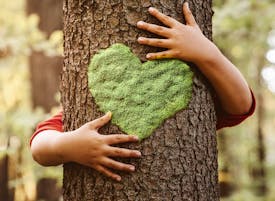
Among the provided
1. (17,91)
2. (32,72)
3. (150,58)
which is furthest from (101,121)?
(32,72)

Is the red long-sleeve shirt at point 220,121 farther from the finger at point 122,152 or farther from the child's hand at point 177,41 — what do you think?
the finger at point 122,152

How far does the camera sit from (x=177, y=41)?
164 cm

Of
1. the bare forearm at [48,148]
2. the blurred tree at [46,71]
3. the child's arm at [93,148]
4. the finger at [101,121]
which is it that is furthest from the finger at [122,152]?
the blurred tree at [46,71]

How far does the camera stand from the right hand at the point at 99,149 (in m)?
1.60

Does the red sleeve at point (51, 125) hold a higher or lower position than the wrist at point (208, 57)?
lower

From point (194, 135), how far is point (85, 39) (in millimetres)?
589

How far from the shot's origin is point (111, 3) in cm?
169

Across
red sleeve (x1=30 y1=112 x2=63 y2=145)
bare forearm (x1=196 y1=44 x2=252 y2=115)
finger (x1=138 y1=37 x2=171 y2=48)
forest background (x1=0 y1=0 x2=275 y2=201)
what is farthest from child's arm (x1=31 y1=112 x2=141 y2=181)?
forest background (x1=0 y1=0 x2=275 y2=201)

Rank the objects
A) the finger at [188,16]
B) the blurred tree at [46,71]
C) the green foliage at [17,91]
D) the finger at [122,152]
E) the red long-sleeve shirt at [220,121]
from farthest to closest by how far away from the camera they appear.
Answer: the blurred tree at [46,71]
the green foliage at [17,91]
the red long-sleeve shirt at [220,121]
the finger at [188,16]
the finger at [122,152]

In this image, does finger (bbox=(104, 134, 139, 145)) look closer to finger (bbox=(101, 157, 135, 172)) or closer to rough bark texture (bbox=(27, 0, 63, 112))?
finger (bbox=(101, 157, 135, 172))

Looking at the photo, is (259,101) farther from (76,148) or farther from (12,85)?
(76,148)

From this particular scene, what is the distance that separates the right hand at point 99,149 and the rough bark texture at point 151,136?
0.04 m

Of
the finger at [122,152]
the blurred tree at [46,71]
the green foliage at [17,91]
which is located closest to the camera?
the finger at [122,152]

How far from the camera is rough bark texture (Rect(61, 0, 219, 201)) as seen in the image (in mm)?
1626
